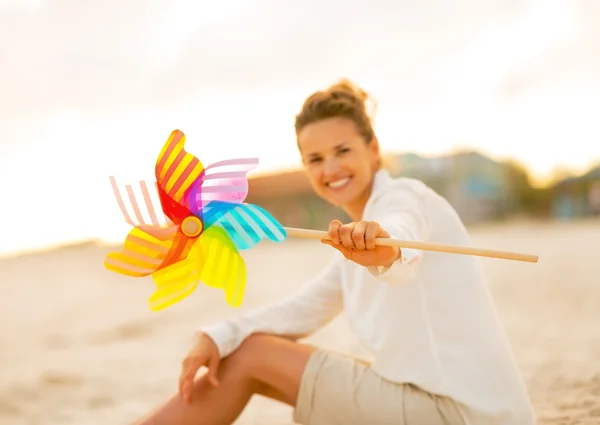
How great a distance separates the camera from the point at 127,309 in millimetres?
5883

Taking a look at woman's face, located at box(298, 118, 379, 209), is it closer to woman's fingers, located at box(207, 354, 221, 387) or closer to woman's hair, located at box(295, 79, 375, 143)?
woman's hair, located at box(295, 79, 375, 143)

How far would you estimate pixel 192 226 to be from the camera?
1.33m

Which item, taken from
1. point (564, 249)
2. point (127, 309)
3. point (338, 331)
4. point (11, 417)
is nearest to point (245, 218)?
point (11, 417)

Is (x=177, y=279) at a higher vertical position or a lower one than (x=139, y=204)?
lower

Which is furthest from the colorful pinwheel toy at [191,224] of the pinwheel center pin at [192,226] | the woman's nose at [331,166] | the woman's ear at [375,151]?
the woman's ear at [375,151]

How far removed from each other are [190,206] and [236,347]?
0.49 m

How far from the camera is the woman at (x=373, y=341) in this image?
143 cm

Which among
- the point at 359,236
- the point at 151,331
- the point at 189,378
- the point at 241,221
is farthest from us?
the point at 151,331

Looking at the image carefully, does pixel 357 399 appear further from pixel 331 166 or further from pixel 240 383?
Result: pixel 331 166

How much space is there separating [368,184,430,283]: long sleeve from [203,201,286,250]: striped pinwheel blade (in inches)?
9.0

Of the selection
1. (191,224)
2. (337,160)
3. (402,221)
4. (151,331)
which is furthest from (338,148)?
(151,331)

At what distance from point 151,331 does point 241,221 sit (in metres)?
3.69

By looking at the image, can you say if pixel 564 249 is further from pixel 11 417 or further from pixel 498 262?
pixel 11 417

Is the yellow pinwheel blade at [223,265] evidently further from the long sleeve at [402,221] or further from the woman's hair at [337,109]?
the woman's hair at [337,109]
